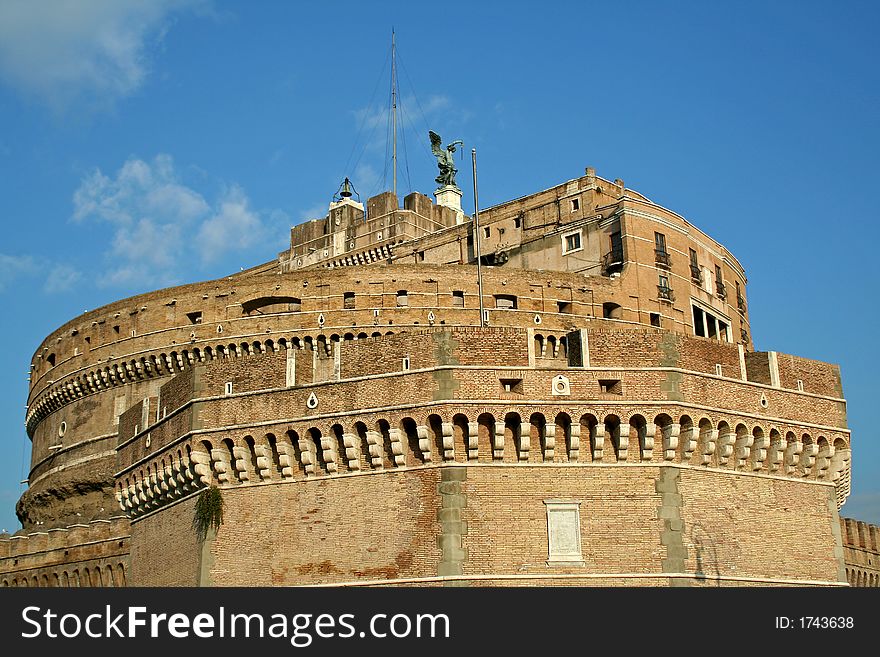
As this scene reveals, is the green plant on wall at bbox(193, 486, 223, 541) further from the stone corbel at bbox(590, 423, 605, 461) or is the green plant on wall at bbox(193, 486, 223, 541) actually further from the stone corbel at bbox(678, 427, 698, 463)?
the stone corbel at bbox(678, 427, 698, 463)

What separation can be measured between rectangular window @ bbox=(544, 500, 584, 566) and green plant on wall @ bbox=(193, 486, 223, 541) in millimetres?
7889

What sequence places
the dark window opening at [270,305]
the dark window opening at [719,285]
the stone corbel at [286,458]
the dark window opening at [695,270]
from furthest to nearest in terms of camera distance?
the dark window opening at [719,285]
the dark window opening at [695,270]
the dark window opening at [270,305]
the stone corbel at [286,458]

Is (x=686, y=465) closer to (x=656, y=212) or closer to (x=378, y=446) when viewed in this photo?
(x=378, y=446)

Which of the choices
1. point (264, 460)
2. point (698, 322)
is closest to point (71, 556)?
point (264, 460)

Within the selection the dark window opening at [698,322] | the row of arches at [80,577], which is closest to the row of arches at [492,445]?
the row of arches at [80,577]

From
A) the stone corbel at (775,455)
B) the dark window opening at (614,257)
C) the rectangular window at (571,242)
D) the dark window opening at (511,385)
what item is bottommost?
the stone corbel at (775,455)

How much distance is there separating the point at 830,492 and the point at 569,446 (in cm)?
776

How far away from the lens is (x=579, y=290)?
5341 centimetres

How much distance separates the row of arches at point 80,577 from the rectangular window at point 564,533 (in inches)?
778

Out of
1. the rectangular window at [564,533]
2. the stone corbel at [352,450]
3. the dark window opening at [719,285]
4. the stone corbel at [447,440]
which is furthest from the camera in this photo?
the dark window opening at [719,285]

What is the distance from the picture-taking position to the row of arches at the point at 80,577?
41.4m

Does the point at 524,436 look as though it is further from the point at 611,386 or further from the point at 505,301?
the point at 505,301

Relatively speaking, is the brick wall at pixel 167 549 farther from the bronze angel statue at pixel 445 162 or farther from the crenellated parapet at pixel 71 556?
the bronze angel statue at pixel 445 162
